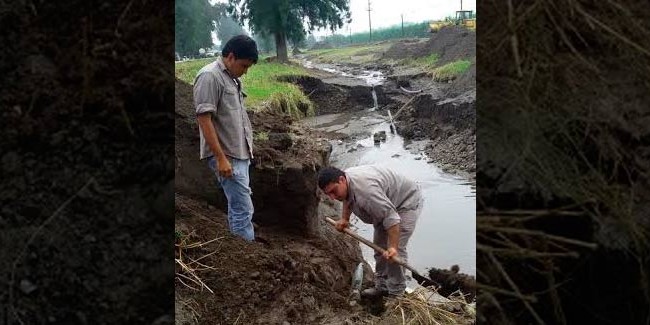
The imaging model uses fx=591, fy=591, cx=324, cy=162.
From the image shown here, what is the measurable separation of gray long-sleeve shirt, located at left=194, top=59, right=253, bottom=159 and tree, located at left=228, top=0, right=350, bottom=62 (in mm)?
19531

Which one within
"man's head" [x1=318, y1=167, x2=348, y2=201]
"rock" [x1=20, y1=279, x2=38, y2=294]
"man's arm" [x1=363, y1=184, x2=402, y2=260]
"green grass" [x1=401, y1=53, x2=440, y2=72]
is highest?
"rock" [x1=20, y1=279, x2=38, y2=294]

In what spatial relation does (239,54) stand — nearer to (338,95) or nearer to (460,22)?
(338,95)

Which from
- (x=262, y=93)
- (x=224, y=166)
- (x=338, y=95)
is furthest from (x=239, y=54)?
(x=338, y=95)

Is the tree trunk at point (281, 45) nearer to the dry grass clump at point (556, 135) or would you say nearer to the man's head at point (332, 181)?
the man's head at point (332, 181)

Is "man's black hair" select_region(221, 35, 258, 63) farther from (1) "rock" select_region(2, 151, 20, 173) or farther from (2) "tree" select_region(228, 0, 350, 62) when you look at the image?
(2) "tree" select_region(228, 0, 350, 62)

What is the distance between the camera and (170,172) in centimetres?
156

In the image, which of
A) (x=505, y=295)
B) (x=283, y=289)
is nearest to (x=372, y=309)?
(x=283, y=289)

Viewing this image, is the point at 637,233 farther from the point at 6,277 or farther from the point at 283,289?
the point at 283,289

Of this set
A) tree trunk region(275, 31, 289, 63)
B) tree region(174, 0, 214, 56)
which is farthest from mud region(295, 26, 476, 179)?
tree region(174, 0, 214, 56)

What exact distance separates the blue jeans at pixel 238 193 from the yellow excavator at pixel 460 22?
1922cm

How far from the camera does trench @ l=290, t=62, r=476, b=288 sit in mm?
7773

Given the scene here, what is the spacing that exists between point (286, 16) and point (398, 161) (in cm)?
1245

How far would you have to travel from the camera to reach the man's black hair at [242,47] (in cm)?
363

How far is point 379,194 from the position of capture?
4121mm
